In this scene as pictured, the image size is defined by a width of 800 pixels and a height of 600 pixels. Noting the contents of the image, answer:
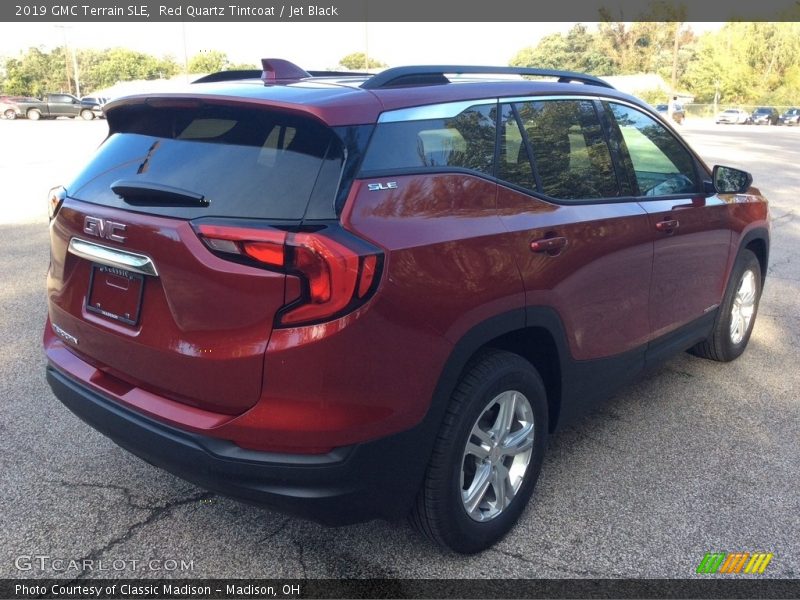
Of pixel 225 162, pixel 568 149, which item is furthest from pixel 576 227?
pixel 225 162

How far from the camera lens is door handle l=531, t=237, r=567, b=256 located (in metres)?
2.81

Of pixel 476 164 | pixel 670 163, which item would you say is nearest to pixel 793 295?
pixel 670 163

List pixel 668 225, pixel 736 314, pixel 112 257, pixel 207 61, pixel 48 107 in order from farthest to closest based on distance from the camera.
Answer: pixel 207 61 < pixel 48 107 < pixel 736 314 < pixel 668 225 < pixel 112 257

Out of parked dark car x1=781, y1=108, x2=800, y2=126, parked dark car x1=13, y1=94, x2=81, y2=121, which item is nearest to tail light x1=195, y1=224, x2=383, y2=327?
parked dark car x1=13, y1=94, x2=81, y2=121

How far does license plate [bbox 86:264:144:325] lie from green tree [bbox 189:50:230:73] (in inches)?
3125

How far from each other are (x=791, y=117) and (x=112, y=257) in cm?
6792

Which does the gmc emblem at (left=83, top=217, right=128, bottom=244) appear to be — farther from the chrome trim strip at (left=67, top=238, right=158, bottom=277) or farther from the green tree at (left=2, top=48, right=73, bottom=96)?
the green tree at (left=2, top=48, right=73, bottom=96)

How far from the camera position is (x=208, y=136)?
8.34ft

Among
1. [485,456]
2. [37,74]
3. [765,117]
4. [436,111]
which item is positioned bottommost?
[37,74]

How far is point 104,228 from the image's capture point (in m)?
2.56

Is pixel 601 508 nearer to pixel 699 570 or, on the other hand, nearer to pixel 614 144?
pixel 699 570

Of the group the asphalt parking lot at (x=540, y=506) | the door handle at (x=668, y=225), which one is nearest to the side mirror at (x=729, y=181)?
the door handle at (x=668, y=225)

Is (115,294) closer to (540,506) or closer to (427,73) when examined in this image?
(427,73)

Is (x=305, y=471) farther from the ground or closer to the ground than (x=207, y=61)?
farther from the ground
